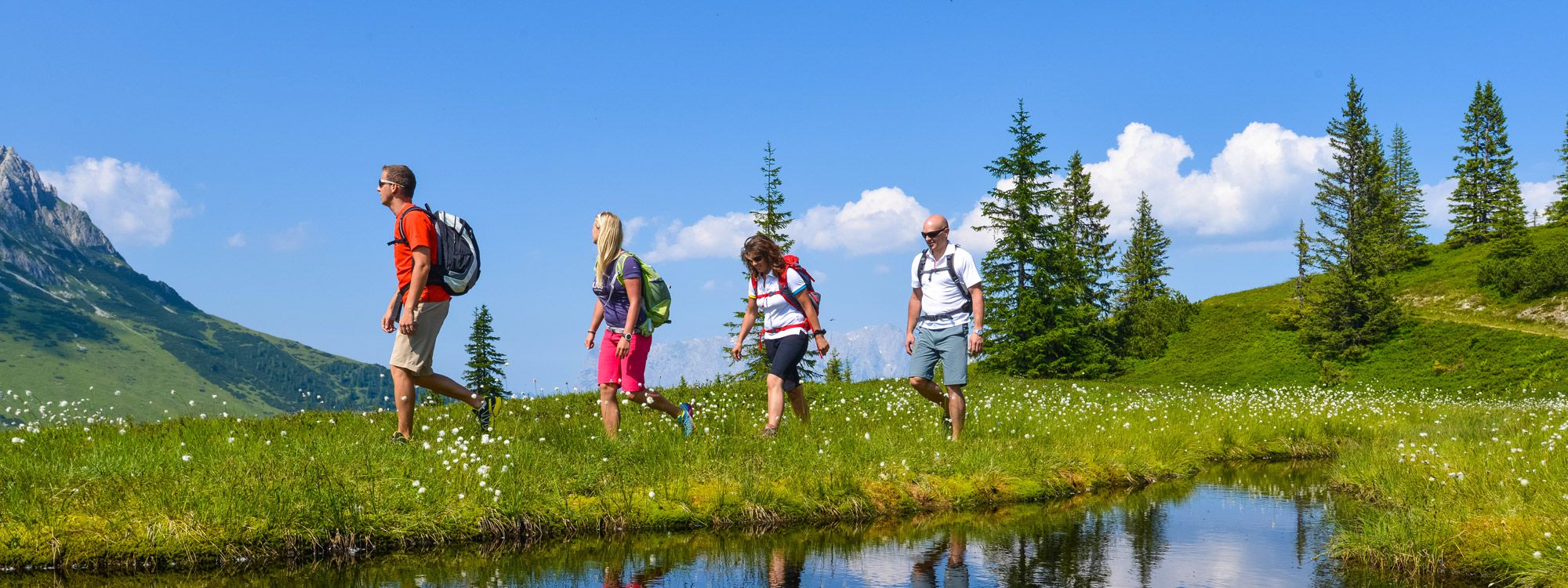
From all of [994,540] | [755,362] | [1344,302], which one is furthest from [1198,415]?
[1344,302]

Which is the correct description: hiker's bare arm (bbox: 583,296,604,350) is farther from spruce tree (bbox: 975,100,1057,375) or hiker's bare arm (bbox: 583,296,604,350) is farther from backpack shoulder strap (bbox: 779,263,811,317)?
spruce tree (bbox: 975,100,1057,375)

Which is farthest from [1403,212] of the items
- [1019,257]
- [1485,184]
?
[1019,257]

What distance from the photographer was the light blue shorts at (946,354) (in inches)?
411

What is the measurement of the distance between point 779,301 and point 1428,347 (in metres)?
48.2

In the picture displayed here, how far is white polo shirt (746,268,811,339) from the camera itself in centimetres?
1033

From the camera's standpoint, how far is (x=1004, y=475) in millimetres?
9820

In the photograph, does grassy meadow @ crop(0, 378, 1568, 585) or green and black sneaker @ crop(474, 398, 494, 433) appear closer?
grassy meadow @ crop(0, 378, 1568, 585)

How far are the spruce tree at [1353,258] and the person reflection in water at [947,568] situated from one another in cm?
4964

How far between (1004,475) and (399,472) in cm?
555

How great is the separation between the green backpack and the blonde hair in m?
0.12

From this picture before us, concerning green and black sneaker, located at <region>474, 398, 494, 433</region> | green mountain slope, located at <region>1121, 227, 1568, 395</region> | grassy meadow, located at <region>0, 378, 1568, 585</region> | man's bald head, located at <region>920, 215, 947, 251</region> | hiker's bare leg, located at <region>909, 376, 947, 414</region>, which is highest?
green mountain slope, located at <region>1121, 227, 1568, 395</region>

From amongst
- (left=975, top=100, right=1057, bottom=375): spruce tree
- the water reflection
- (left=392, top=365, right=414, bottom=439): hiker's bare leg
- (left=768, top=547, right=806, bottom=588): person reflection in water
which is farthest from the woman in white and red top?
(left=975, top=100, right=1057, bottom=375): spruce tree

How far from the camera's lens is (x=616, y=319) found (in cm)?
995

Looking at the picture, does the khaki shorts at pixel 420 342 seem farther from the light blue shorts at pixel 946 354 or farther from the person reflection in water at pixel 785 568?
the light blue shorts at pixel 946 354
